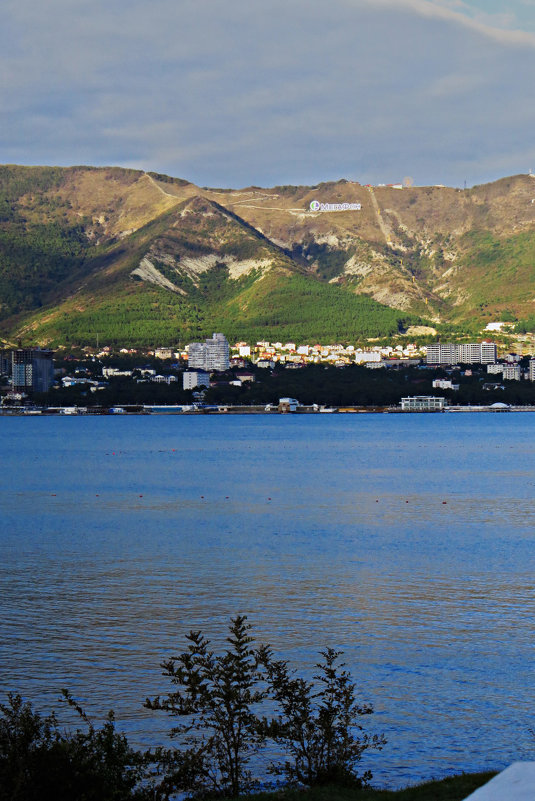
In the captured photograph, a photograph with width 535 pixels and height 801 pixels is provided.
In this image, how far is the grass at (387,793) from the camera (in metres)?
10.8

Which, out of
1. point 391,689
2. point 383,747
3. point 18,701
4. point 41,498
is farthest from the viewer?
point 41,498

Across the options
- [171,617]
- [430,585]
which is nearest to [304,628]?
[171,617]

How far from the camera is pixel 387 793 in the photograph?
11.5 meters

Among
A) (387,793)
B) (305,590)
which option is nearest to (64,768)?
(387,793)

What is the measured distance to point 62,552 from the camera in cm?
3312

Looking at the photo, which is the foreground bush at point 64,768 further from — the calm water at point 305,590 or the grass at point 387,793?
the calm water at point 305,590

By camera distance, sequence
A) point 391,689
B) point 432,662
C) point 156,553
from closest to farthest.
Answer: point 391,689
point 432,662
point 156,553

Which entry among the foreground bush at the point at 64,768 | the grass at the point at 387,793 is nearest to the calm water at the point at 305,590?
the grass at the point at 387,793

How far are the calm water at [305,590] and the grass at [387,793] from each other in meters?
1.45

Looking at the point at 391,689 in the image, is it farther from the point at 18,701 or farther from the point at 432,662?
the point at 18,701

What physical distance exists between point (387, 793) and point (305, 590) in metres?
14.2

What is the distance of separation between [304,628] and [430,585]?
612cm

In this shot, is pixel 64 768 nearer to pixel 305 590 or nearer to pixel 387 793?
pixel 387 793

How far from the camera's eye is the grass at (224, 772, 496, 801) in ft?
35.5
